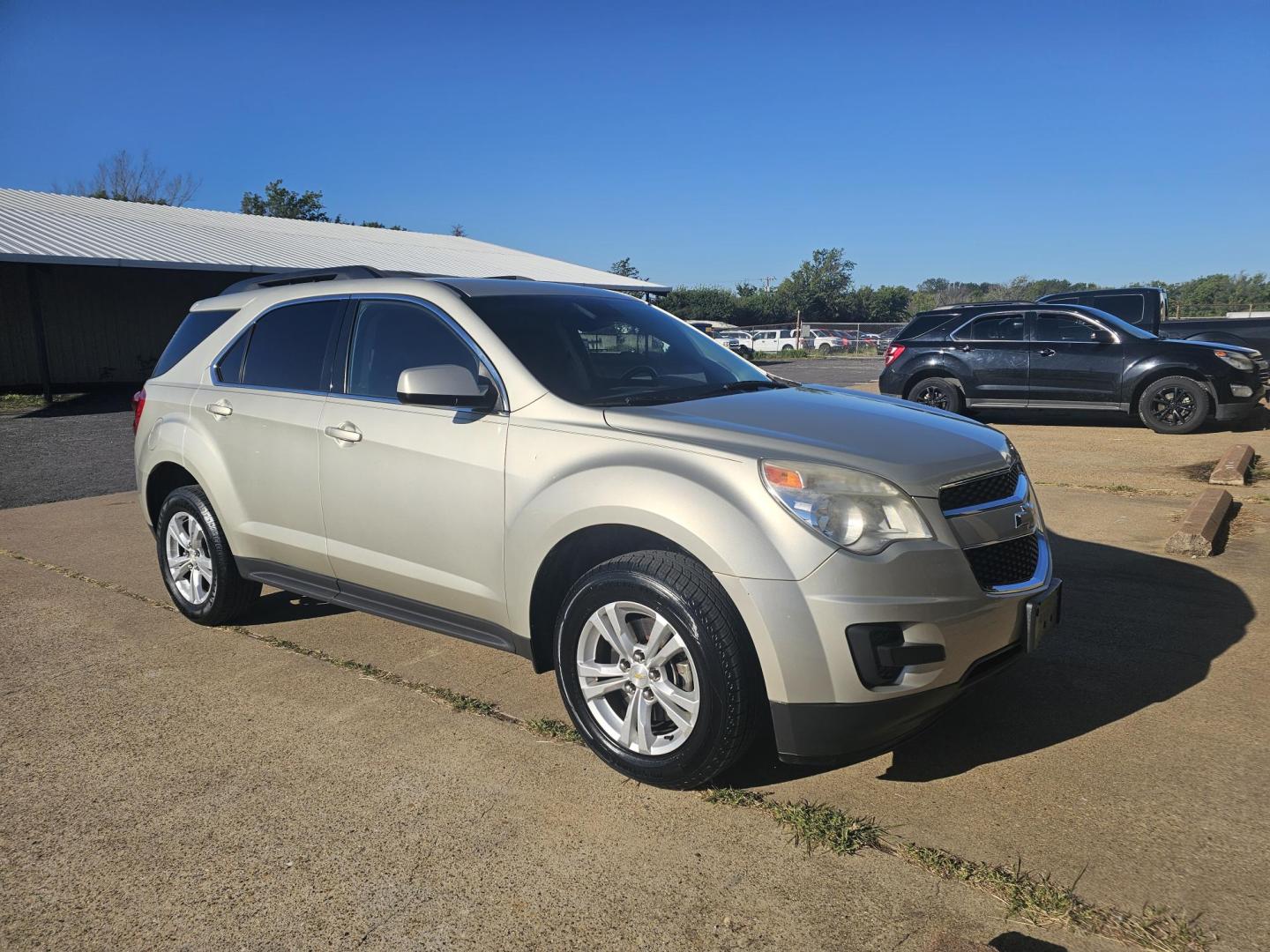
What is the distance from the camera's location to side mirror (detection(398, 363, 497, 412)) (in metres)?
3.57

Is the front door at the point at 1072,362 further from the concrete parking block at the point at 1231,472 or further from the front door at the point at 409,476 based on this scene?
the front door at the point at 409,476

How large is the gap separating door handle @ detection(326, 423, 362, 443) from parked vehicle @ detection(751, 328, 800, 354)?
154 ft

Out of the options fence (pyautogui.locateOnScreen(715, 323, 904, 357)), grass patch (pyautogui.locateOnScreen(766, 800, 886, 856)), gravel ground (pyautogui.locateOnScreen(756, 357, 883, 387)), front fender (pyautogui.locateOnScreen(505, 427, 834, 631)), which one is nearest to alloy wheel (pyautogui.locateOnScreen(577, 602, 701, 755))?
front fender (pyautogui.locateOnScreen(505, 427, 834, 631))

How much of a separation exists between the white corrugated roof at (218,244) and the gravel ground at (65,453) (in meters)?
3.73

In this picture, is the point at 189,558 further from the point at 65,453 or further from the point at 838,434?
the point at 65,453

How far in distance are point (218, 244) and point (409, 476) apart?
25.0 metres

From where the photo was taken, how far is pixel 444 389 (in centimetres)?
359

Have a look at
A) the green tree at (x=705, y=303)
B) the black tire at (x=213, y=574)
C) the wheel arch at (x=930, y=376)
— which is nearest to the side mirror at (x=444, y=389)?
the black tire at (x=213, y=574)

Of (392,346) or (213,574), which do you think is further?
(213,574)

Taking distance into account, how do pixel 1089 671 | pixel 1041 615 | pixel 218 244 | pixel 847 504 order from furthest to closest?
pixel 218 244, pixel 1089 671, pixel 1041 615, pixel 847 504

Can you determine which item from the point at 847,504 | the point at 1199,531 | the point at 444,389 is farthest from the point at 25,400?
the point at 847,504

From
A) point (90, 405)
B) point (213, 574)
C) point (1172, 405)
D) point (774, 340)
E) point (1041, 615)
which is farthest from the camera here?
point (774, 340)

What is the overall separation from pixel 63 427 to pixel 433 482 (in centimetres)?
1438

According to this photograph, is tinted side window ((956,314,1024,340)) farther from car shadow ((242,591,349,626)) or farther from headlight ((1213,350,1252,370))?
car shadow ((242,591,349,626))
